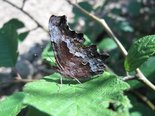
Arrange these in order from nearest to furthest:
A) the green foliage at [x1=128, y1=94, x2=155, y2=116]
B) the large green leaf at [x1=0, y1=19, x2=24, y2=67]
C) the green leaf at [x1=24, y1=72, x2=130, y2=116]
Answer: the green leaf at [x1=24, y1=72, x2=130, y2=116] → the large green leaf at [x1=0, y1=19, x2=24, y2=67] → the green foliage at [x1=128, y1=94, x2=155, y2=116]

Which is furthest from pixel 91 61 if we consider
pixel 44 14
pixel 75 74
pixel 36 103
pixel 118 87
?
pixel 44 14

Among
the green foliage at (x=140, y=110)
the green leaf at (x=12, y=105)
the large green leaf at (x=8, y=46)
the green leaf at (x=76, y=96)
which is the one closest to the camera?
the green leaf at (x=76, y=96)

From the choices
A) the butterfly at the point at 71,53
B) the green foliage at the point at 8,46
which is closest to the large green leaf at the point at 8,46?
the green foliage at the point at 8,46

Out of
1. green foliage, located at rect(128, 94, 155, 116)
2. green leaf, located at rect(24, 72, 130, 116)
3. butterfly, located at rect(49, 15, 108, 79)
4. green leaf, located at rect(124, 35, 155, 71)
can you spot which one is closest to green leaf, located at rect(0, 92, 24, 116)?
green leaf, located at rect(24, 72, 130, 116)

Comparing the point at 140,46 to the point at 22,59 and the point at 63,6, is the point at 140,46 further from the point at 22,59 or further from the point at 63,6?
the point at 63,6

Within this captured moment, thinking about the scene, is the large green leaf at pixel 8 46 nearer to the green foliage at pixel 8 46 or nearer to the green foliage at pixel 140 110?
the green foliage at pixel 8 46

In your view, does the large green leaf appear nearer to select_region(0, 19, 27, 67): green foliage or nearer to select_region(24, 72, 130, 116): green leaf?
select_region(0, 19, 27, 67): green foliage
